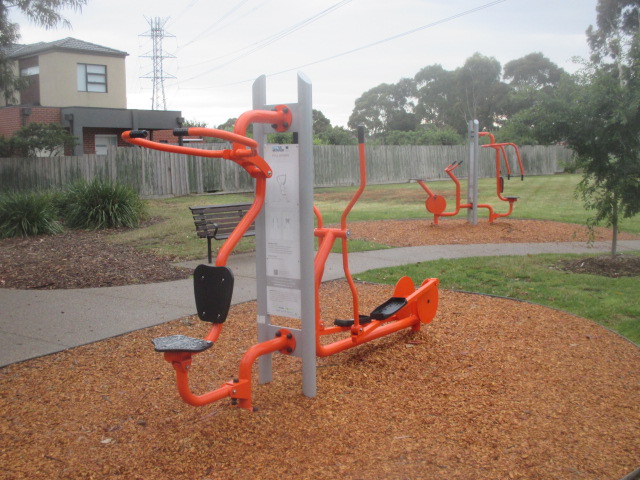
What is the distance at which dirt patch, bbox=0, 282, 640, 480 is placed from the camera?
3432mm

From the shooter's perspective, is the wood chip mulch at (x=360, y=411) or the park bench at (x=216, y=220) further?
the park bench at (x=216, y=220)

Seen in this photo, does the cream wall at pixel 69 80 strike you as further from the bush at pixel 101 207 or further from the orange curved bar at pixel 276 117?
the orange curved bar at pixel 276 117

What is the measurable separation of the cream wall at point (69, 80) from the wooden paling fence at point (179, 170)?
1122cm

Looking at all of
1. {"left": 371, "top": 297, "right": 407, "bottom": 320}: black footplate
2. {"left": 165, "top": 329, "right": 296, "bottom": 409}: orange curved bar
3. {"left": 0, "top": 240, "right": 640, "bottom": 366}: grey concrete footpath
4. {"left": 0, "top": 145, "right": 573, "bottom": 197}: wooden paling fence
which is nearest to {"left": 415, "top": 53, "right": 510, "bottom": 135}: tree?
{"left": 0, "top": 145, "right": 573, "bottom": 197}: wooden paling fence

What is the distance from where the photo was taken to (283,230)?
168 inches

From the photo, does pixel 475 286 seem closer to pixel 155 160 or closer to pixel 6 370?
pixel 6 370

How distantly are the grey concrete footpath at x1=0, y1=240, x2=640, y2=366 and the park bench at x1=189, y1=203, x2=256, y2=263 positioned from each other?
1.48ft

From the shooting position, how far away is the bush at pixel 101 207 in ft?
47.7

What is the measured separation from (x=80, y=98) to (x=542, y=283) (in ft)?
104

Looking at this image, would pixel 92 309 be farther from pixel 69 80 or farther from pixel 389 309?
pixel 69 80

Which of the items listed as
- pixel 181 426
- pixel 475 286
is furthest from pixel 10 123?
pixel 181 426

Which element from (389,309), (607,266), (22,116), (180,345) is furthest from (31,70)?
(180,345)

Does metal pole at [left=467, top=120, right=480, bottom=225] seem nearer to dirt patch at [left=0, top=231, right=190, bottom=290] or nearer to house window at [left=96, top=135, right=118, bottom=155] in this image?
dirt patch at [left=0, top=231, right=190, bottom=290]

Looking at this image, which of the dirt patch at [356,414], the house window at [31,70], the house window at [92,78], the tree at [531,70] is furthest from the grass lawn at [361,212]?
the tree at [531,70]
